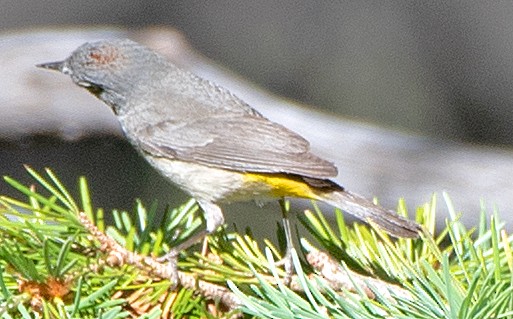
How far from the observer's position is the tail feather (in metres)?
2.28

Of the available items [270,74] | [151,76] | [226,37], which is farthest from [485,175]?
[226,37]

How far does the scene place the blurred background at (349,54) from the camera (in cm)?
655

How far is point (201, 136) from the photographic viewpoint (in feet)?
10.1

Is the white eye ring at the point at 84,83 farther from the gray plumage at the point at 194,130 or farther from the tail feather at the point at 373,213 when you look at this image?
the tail feather at the point at 373,213

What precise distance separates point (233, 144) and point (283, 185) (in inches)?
10.6

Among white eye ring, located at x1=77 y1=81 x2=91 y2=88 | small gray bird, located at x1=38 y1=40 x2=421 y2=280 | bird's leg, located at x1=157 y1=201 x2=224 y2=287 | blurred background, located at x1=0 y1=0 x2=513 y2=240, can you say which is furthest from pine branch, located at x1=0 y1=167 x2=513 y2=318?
blurred background, located at x1=0 y1=0 x2=513 y2=240

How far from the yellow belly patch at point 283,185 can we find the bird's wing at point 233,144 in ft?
0.10

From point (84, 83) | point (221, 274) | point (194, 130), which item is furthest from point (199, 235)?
point (84, 83)

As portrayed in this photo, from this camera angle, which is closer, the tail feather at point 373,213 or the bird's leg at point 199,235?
the bird's leg at point 199,235

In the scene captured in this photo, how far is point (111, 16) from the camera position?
6938mm

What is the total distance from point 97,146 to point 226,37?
7.03 ft

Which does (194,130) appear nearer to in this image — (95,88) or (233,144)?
(233,144)

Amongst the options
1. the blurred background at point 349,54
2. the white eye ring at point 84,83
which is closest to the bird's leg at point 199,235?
the white eye ring at point 84,83

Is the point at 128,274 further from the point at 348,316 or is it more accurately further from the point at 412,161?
the point at 412,161
